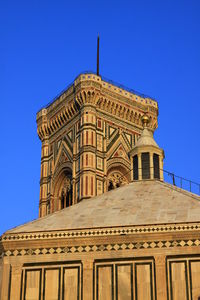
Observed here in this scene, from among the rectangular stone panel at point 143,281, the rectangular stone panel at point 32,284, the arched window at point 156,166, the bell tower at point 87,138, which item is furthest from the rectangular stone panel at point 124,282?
the bell tower at point 87,138

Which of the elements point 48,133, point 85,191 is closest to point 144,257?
point 85,191

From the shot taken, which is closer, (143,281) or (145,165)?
(143,281)

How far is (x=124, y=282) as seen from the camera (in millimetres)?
20609

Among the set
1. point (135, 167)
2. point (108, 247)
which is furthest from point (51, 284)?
point (135, 167)

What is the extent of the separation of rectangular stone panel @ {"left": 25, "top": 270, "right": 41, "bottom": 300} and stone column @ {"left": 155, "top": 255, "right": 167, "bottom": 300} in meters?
3.89

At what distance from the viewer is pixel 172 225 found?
2123cm

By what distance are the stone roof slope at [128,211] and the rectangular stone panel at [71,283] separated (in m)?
1.58

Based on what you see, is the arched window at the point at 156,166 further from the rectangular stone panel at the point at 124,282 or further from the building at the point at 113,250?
the rectangular stone panel at the point at 124,282

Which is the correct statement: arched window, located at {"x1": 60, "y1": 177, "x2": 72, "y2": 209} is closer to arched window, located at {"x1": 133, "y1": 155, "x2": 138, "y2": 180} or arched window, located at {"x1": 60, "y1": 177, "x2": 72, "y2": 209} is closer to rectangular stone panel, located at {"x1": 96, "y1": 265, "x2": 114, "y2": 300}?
arched window, located at {"x1": 133, "y1": 155, "x2": 138, "y2": 180}

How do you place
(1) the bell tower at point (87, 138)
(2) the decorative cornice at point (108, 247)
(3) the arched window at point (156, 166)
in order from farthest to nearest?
(1) the bell tower at point (87, 138), (3) the arched window at point (156, 166), (2) the decorative cornice at point (108, 247)

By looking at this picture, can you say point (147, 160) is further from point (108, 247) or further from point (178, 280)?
point (178, 280)

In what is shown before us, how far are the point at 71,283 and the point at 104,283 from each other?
1.08m

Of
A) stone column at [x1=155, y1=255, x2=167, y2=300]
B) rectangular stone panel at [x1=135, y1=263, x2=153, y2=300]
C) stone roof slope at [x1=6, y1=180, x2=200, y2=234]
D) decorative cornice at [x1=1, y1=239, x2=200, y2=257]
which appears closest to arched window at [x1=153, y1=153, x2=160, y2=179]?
stone roof slope at [x1=6, y1=180, x2=200, y2=234]

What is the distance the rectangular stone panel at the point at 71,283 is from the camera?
811 inches
